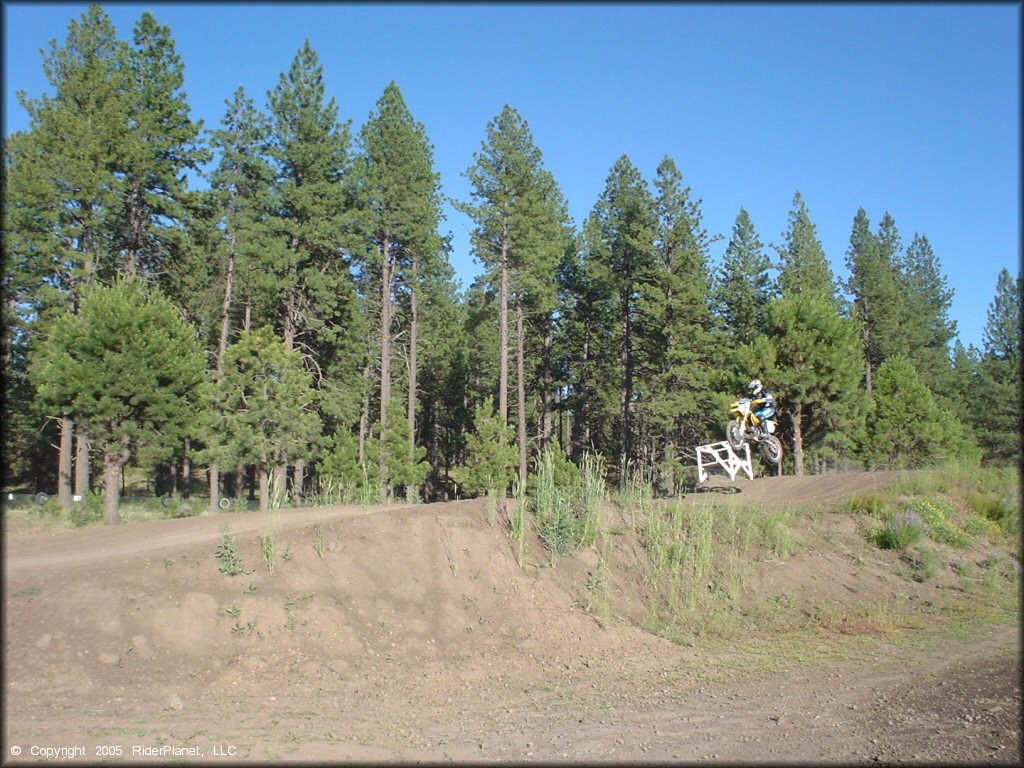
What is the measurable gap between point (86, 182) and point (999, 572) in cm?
2736

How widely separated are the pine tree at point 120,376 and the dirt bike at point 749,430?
49.1ft

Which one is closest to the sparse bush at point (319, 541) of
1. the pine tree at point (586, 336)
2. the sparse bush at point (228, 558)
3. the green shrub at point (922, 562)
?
the sparse bush at point (228, 558)

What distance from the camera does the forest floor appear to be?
6.59 meters

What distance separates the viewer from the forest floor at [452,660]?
6.59 metres

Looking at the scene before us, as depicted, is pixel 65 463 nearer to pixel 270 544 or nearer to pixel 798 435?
pixel 270 544

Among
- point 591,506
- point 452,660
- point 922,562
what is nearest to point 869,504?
point 922,562

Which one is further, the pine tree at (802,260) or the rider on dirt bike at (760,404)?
the pine tree at (802,260)

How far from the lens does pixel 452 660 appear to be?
9328 millimetres

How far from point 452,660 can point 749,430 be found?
14.0 m

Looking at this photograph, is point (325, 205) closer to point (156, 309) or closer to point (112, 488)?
point (156, 309)

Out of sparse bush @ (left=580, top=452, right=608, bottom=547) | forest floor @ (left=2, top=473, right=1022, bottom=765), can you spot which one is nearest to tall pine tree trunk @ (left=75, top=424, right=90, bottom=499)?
forest floor @ (left=2, top=473, right=1022, bottom=765)

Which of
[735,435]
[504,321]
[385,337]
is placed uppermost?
[504,321]

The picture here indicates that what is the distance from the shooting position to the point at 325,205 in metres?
30.2

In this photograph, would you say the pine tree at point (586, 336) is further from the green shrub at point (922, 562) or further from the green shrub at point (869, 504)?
the green shrub at point (922, 562)
